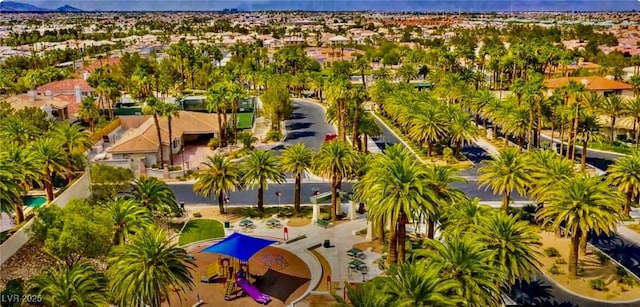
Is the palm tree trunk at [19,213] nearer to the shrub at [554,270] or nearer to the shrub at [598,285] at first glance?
the shrub at [554,270]

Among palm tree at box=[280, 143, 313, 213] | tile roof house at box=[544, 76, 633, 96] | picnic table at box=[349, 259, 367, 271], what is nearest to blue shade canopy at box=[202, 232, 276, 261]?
picnic table at box=[349, 259, 367, 271]

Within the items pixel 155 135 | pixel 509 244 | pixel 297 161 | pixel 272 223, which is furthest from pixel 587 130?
pixel 155 135

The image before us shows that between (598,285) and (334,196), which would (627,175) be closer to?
(598,285)

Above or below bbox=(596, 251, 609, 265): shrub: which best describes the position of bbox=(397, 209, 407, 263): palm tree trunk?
above

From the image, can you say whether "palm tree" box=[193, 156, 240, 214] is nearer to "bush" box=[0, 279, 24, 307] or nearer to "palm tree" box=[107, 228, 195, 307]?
"palm tree" box=[107, 228, 195, 307]

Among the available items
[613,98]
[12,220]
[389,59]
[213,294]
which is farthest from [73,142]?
[389,59]

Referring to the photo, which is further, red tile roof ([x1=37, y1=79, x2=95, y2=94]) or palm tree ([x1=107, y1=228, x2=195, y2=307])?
red tile roof ([x1=37, y1=79, x2=95, y2=94])
